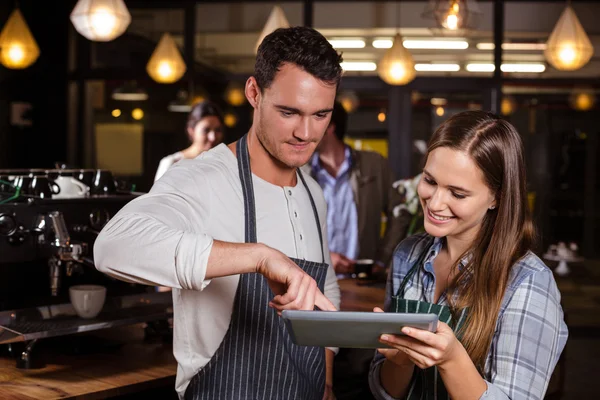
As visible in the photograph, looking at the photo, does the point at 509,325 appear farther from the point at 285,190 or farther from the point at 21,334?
the point at 21,334

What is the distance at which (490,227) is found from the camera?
184 centimetres

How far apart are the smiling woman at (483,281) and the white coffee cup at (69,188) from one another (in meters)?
1.86

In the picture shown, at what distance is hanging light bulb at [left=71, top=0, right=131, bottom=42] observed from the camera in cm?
442

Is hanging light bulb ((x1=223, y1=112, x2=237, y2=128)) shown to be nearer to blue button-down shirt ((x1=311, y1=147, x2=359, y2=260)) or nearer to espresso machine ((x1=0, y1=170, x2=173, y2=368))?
blue button-down shirt ((x1=311, y1=147, x2=359, y2=260))

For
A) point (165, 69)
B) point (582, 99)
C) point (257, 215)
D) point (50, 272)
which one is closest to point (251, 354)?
point (257, 215)

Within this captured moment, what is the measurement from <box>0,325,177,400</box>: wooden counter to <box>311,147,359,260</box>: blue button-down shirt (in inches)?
73.7

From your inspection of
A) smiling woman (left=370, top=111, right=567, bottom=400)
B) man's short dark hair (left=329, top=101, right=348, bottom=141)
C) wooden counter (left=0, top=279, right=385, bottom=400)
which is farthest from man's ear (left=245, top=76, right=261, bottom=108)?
man's short dark hair (left=329, top=101, right=348, bottom=141)

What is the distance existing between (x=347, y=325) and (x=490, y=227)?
0.63 m

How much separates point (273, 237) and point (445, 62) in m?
5.33

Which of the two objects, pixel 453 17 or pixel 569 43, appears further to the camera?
pixel 569 43

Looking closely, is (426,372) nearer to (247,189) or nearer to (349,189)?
(247,189)

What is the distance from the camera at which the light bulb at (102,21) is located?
4430 millimetres

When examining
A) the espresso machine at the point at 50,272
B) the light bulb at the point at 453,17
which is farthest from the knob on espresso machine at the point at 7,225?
the light bulb at the point at 453,17

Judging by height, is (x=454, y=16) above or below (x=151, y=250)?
above
